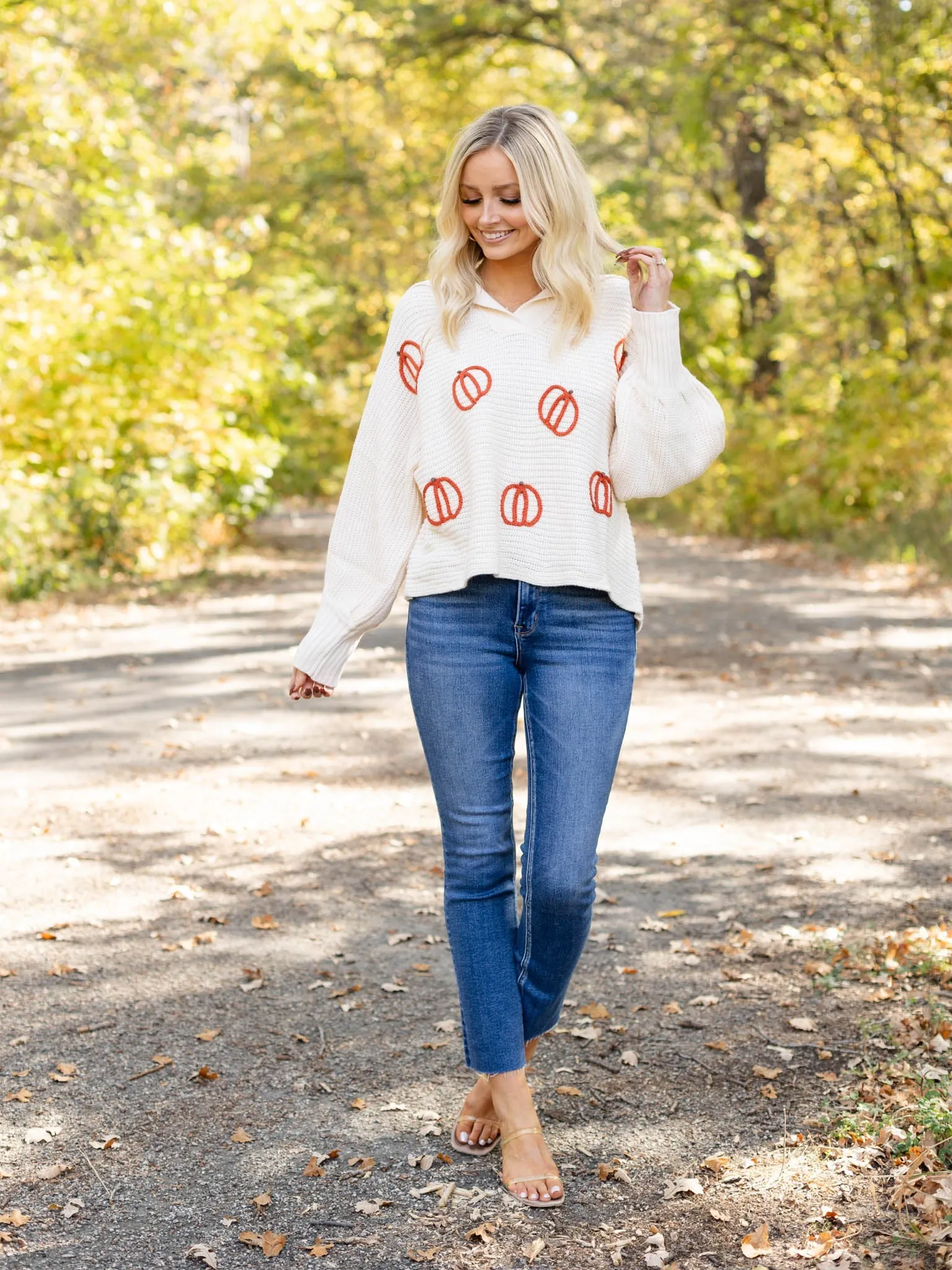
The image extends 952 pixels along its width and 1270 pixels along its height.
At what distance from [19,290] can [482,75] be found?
1150 cm

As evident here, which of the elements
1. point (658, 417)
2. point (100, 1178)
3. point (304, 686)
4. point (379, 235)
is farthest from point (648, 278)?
point (379, 235)

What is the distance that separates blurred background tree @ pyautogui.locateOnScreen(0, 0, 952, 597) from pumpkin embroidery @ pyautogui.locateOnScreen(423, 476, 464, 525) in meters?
10.7

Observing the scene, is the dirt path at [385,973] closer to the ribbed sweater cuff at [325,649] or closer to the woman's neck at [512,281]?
the ribbed sweater cuff at [325,649]

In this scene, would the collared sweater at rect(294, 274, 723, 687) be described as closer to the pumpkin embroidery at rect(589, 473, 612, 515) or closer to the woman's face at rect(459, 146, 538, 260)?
the pumpkin embroidery at rect(589, 473, 612, 515)

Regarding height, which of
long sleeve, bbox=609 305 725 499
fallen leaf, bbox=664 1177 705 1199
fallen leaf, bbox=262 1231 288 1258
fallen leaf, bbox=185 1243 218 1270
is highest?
long sleeve, bbox=609 305 725 499

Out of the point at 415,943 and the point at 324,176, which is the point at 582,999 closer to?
the point at 415,943

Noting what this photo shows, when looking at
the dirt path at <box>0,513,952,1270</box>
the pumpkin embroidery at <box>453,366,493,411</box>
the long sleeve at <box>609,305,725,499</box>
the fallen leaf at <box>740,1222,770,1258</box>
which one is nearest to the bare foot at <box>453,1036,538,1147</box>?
the dirt path at <box>0,513,952,1270</box>

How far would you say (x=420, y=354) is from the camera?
2.96 m

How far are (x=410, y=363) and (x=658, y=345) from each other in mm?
498

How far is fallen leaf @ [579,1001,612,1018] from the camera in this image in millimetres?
3994

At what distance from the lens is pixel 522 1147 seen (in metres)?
3.02

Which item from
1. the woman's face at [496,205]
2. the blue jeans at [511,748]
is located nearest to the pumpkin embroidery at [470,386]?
the woman's face at [496,205]

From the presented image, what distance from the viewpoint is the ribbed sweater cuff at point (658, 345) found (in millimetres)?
2857

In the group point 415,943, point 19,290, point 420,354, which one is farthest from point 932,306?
point 420,354
